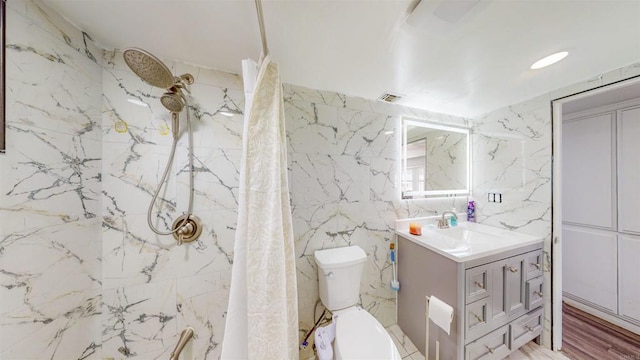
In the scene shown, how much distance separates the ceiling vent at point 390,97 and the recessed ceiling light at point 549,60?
0.81 meters

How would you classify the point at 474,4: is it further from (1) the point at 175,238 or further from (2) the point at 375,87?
(1) the point at 175,238

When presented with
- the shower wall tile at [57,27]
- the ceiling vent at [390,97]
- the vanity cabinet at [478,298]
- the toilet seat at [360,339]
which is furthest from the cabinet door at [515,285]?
the shower wall tile at [57,27]

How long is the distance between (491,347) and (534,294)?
0.58m

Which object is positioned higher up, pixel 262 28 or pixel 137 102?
pixel 262 28

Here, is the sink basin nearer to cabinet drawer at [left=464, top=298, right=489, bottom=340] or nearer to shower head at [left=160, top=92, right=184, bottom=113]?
cabinet drawer at [left=464, top=298, right=489, bottom=340]

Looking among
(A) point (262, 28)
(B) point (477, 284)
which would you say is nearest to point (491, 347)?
(B) point (477, 284)

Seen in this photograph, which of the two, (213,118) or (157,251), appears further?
(213,118)

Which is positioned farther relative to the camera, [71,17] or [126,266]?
[126,266]

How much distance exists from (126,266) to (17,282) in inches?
14.2

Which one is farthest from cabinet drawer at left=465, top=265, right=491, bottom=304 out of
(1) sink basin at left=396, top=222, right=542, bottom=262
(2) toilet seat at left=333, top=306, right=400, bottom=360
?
(2) toilet seat at left=333, top=306, right=400, bottom=360

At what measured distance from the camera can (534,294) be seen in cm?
144

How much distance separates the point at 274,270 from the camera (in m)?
0.83

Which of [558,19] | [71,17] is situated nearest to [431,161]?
[558,19]

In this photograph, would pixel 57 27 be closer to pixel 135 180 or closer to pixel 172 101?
pixel 172 101
